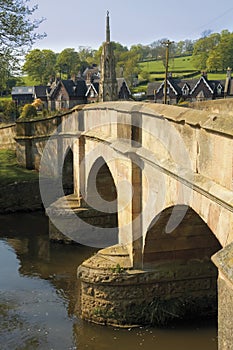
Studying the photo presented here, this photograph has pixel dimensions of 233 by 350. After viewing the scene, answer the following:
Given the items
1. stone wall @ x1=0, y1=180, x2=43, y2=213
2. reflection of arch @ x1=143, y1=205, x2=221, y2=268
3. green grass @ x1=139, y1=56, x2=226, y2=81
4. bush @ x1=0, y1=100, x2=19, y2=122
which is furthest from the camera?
green grass @ x1=139, y1=56, x2=226, y2=81

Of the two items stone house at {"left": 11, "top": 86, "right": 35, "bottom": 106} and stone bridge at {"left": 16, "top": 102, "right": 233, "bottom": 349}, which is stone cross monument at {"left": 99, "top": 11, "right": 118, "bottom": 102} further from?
stone house at {"left": 11, "top": 86, "right": 35, "bottom": 106}

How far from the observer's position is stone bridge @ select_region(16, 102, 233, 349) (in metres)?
6.84

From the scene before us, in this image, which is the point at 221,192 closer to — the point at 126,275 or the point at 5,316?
the point at 126,275

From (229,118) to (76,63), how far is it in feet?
351

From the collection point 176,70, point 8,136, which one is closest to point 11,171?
point 8,136

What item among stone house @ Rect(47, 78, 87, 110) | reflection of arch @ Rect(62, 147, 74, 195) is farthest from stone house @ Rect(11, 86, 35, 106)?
reflection of arch @ Rect(62, 147, 74, 195)

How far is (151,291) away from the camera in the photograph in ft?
38.4

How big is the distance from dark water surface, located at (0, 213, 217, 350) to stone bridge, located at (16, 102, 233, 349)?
1.42 feet

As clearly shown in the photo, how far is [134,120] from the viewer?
10977 mm

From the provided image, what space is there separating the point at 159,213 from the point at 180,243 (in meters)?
1.84

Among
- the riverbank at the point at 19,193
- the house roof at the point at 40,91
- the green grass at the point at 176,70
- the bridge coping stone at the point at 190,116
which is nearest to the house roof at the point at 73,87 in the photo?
the house roof at the point at 40,91

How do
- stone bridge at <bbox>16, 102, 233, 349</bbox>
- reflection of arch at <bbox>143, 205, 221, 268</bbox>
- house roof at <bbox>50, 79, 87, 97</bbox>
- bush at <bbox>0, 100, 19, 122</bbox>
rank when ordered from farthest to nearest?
house roof at <bbox>50, 79, 87, 97</bbox> < bush at <bbox>0, 100, 19, 122</bbox> < reflection of arch at <bbox>143, 205, 221, 268</bbox> < stone bridge at <bbox>16, 102, 233, 349</bbox>

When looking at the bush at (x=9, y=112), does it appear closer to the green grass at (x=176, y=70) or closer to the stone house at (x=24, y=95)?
the stone house at (x=24, y=95)

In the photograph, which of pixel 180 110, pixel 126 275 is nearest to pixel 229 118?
pixel 180 110
